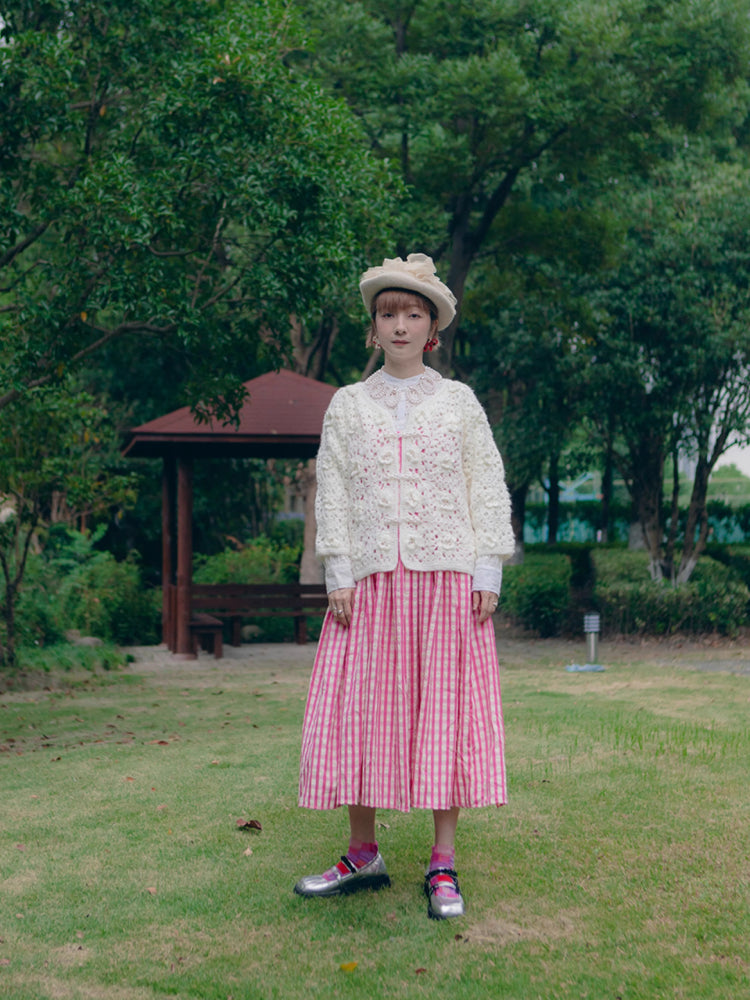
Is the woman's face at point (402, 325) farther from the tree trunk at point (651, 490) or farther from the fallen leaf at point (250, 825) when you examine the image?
the tree trunk at point (651, 490)

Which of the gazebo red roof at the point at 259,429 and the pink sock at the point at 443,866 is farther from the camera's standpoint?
the gazebo red roof at the point at 259,429

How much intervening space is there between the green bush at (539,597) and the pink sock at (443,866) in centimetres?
1177

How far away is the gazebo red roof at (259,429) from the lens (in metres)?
12.8

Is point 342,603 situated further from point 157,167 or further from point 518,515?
point 518,515

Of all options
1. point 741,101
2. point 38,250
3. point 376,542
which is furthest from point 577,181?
point 376,542

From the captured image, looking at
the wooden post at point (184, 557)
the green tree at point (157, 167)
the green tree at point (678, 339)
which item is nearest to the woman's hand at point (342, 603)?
the green tree at point (157, 167)

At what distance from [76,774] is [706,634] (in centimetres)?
1029

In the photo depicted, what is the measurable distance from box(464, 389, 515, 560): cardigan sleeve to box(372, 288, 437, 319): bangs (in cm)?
35

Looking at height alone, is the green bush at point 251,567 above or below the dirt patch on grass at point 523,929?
above

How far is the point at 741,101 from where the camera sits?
18.9 meters

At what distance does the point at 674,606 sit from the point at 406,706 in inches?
447

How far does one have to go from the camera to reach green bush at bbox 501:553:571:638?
15.4 metres

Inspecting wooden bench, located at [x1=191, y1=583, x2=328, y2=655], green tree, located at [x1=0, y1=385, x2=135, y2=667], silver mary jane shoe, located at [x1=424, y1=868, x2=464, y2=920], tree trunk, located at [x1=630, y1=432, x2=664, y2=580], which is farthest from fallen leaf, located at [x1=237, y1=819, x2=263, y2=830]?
tree trunk, located at [x1=630, y1=432, x2=664, y2=580]

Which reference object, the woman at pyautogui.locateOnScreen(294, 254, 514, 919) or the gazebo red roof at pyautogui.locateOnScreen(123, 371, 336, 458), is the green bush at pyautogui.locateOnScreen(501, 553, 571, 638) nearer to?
the gazebo red roof at pyautogui.locateOnScreen(123, 371, 336, 458)
